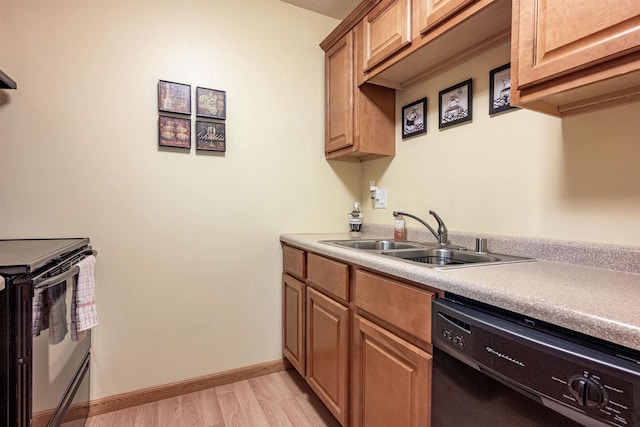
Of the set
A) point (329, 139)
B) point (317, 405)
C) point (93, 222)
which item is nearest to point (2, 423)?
point (93, 222)

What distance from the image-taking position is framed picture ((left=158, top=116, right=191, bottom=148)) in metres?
1.75

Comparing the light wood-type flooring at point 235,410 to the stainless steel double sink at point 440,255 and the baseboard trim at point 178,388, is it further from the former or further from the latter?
the stainless steel double sink at point 440,255

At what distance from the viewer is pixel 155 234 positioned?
5.81ft

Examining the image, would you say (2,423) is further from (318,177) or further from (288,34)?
(288,34)

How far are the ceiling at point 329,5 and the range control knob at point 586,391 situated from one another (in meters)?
2.24

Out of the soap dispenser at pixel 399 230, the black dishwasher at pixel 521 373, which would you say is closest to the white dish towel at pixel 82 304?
the black dishwasher at pixel 521 373

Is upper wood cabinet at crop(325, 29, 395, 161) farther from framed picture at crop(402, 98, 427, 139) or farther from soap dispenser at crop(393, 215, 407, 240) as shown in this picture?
soap dispenser at crop(393, 215, 407, 240)

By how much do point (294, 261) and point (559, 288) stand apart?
4.40 ft

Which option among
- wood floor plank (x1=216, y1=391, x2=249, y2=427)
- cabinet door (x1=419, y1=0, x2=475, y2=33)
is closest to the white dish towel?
wood floor plank (x1=216, y1=391, x2=249, y2=427)

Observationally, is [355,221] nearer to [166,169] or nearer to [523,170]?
[523,170]

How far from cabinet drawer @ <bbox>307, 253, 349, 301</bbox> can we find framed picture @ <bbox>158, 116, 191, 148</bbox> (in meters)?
0.97

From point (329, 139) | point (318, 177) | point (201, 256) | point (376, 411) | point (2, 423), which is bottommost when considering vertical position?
point (376, 411)

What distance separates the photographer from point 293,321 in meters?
1.91

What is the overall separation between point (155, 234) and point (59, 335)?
0.68 m
